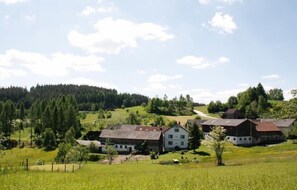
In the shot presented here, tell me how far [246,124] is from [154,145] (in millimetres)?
34534

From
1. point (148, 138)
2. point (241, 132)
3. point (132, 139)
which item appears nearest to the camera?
point (148, 138)

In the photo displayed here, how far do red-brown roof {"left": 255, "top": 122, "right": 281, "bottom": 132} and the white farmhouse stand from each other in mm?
29593

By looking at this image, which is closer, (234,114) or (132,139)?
(132,139)

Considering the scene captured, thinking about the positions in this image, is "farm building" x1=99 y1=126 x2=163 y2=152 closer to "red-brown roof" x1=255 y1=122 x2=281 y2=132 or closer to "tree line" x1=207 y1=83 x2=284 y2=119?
"red-brown roof" x1=255 y1=122 x2=281 y2=132

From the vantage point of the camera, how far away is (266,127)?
125m

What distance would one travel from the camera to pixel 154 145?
102 metres

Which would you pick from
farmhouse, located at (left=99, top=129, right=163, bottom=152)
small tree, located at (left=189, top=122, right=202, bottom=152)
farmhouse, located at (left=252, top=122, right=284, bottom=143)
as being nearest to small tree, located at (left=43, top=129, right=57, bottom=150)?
farmhouse, located at (left=99, top=129, right=163, bottom=152)

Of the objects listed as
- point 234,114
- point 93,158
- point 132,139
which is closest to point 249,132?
point 132,139

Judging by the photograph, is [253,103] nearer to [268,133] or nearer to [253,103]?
[253,103]

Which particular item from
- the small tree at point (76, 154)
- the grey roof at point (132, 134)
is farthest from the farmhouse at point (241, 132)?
the small tree at point (76, 154)

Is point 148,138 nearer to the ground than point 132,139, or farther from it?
farther from it

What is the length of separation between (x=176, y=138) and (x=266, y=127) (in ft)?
122

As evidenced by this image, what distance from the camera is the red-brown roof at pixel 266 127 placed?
402 feet

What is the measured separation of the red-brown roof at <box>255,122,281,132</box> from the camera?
12263cm
